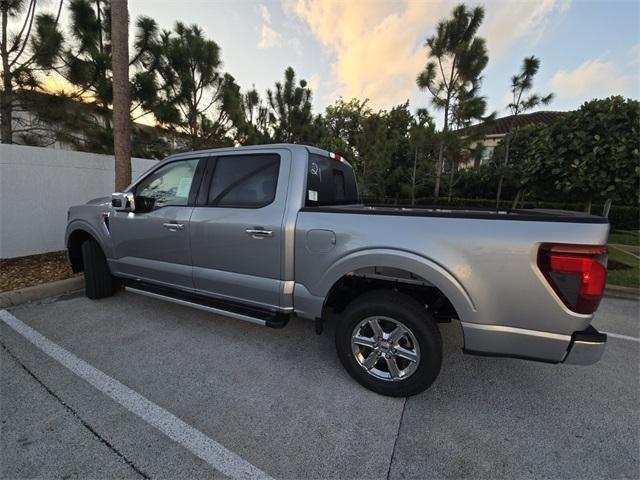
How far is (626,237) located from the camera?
1130cm

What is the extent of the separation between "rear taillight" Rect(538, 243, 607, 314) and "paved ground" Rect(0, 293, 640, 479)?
0.97 metres

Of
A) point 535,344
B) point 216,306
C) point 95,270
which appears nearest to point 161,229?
point 216,306

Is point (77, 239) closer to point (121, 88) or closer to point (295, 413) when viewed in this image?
point (121, 88)

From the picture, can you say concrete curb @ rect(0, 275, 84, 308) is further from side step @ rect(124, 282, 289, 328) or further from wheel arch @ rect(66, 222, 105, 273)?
side step @ rect(124, 282, 289, 328)

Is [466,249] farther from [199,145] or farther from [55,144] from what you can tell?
[199,145]

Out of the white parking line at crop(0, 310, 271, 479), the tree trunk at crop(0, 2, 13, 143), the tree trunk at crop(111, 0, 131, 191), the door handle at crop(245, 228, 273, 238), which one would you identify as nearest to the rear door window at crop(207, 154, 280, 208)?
the door handle at crop(245, 228, 273, 238)

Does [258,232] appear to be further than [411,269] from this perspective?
Yes

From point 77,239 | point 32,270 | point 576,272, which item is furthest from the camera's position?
point 32,270

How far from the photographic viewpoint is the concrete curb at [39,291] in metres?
3.75

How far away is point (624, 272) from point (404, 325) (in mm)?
6637

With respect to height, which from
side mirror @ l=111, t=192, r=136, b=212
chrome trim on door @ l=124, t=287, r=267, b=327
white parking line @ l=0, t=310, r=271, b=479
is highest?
side mirror @ l=111, t=192, r=136, b=212

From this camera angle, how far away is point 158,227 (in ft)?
10.5

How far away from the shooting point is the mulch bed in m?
4.16

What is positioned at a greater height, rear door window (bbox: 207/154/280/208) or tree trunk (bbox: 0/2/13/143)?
tree trunk (bbox: 0/2/13/143)
